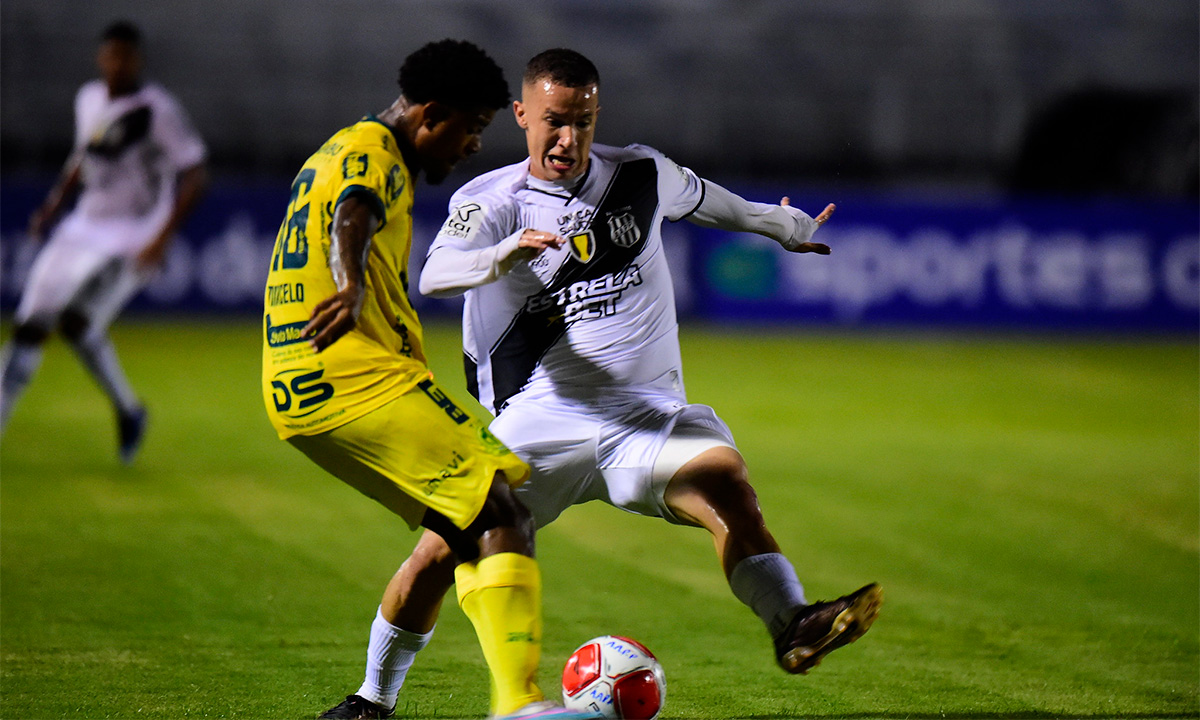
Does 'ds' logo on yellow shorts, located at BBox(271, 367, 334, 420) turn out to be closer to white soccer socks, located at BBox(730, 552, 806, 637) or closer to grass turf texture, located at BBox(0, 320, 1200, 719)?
grass turf texture, located at BBox(0, 320, 1200, 719)

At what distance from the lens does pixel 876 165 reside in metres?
19.7

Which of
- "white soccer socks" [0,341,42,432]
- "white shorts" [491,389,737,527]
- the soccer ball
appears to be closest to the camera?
the soccer ball

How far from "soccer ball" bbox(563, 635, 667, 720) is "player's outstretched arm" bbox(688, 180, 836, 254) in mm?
1362

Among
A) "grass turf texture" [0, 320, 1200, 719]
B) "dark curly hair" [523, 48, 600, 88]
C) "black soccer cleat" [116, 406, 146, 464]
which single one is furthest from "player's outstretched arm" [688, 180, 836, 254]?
"black soccer cleat" [116, 406, 146, 464]

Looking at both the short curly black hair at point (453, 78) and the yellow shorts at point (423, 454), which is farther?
the short curly black hair at point (453, 78)

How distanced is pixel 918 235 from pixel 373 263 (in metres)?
13.7

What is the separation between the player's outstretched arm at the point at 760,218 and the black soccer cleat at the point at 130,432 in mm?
5221

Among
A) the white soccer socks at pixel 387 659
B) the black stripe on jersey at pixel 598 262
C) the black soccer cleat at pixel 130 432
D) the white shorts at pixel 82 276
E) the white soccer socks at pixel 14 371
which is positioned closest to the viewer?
the white soccer socks at pixel 387 659

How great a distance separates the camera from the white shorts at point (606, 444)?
4137 mm

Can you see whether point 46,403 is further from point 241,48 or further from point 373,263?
point 241,48

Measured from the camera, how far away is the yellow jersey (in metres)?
3.44

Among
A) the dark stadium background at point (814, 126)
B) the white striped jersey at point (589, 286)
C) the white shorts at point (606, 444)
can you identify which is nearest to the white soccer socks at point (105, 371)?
the white striped jersey at point (589, 286)

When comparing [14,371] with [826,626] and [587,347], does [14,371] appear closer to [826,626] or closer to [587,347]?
[587,347]

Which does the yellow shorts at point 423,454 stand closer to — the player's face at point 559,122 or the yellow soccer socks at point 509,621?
the yellow soccer socks at point 509,621
